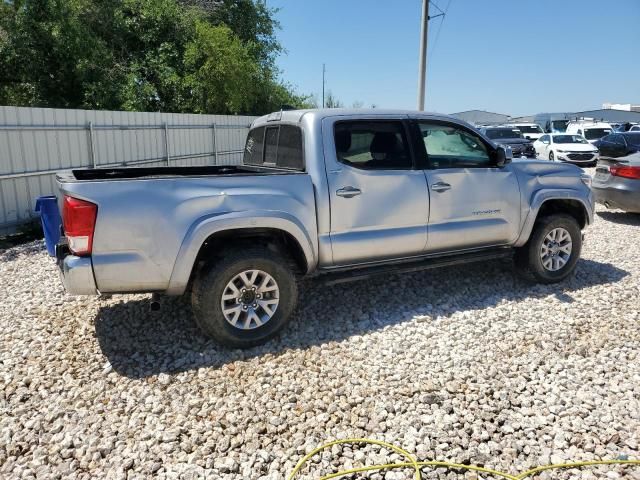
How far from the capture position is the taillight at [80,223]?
338 centimetres

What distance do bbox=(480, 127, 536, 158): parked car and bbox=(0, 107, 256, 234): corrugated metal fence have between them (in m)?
13.4

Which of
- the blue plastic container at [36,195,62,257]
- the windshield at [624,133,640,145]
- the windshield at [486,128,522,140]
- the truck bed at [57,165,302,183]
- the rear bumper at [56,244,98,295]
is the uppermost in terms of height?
the windshield at [486,128,522,140]

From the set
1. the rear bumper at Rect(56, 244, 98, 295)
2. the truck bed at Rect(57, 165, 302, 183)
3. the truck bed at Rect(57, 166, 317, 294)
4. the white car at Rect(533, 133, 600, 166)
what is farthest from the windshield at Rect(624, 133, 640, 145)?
the rear bumper at Rect(56, 244, 98, 295)

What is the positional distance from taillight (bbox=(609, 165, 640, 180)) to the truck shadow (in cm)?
349

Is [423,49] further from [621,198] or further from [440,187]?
[440,187]

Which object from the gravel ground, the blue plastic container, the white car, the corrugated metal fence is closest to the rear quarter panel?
the gravel ground

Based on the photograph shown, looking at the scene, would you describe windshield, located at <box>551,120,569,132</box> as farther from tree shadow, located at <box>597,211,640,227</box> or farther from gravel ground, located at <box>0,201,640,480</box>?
gravel ground, located at <box>0,201,640,480</box>

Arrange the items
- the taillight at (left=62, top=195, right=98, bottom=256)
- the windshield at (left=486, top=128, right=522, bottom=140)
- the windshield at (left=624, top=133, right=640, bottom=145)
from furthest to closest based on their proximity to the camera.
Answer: the windshield at (left=486, top=128, right=522, bottom=140) < the windshield at (left=624, top=133, right=640, bottom=145) < the taillight at (left=62, top=195, right=98, bottom=256)

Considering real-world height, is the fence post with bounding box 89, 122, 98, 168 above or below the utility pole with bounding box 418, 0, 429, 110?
below

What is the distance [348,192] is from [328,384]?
1.60 meters

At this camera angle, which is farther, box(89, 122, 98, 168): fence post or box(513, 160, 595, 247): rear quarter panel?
box(89, 122, 98, 168): fence post

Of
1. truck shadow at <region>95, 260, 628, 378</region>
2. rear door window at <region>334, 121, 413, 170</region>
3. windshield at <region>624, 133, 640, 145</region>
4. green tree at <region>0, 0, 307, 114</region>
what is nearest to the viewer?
A: truck shadow at <region>95, 260, 628, 378</region>

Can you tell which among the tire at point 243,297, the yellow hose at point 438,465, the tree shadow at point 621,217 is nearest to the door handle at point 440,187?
the tire at point 243,297

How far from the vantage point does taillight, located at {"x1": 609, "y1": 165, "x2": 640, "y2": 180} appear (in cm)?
870
